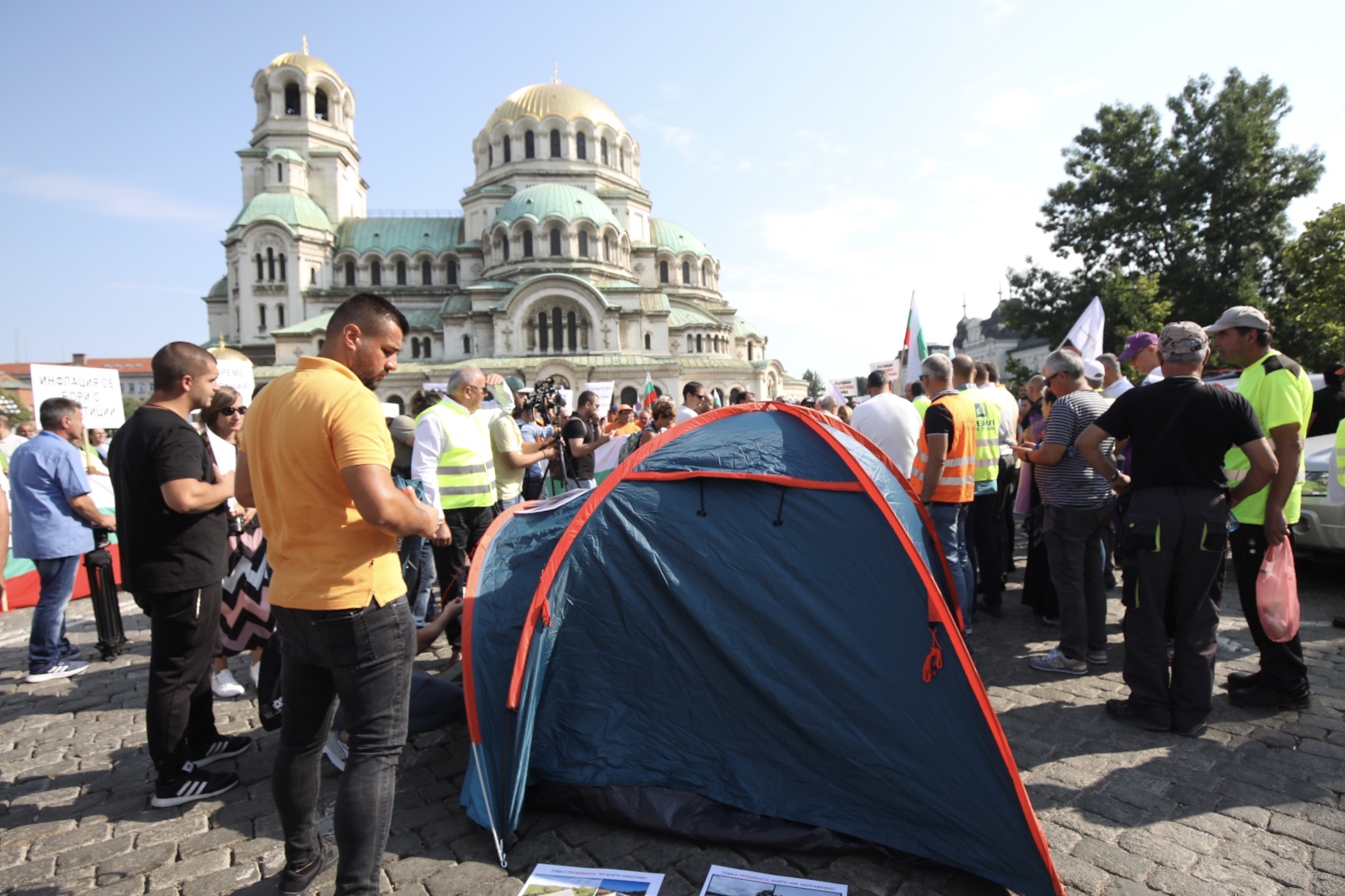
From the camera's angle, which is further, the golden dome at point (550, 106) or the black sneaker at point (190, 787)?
the golden dome at point (550, 106)

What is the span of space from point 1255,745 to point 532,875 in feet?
12.2

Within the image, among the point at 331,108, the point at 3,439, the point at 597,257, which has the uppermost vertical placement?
the point at 331,108

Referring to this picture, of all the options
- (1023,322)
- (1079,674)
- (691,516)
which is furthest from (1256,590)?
(1023,322)

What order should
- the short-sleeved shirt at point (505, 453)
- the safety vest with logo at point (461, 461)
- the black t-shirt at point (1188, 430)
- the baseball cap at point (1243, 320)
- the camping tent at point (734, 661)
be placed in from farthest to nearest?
the short-sleeved shirt at point (505, 453) → the safety vest with logo at point (461, 461) → the baseball cap at point (1243, 320) → the black t-shirt at point (1188, 430) → the camping tent at point (734, 661)

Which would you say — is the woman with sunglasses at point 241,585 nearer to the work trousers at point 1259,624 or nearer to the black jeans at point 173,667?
the black jeans at point 173,667

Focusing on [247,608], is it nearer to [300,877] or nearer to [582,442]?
[300,877]

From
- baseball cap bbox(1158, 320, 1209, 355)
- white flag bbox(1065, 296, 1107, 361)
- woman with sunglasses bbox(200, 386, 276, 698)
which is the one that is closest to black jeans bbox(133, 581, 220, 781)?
woman with sunglasses bbox(200, 386, 276, 698)

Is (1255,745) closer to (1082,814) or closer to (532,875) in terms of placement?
(1082,814)

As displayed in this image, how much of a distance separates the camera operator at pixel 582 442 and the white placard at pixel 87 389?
4.84 m

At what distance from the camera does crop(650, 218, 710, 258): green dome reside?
175 feet

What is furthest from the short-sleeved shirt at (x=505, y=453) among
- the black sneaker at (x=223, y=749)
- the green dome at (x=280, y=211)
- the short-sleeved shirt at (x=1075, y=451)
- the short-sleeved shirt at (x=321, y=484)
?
the green dome at (x=280, y=211)

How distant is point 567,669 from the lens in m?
3.39

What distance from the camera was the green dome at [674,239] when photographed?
53344 millimetres

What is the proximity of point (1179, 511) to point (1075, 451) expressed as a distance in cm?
96
